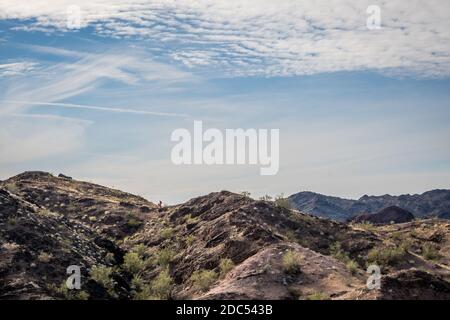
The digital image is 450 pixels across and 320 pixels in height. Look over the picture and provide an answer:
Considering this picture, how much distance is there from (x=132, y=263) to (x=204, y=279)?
805 centimetres

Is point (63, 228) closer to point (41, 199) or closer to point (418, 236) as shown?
point (41, 199)

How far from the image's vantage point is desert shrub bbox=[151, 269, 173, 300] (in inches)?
1112

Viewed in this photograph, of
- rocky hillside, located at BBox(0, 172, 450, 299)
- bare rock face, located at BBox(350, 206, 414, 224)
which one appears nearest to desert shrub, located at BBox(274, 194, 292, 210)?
rocky hillside, located at BBox(0, 172, 450, 299)

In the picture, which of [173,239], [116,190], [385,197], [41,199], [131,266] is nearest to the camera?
[131,266]

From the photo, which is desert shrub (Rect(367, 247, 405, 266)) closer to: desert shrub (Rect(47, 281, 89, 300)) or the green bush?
the green bush

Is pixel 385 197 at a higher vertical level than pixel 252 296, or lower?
lower

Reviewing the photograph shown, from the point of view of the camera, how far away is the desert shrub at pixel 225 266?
90.5 feet

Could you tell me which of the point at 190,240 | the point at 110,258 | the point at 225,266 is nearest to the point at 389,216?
the point at 190,240

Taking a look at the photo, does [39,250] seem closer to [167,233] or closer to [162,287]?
[162,287]

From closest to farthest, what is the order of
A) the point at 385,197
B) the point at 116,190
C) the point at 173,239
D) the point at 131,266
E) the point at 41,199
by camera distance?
1. the point at 131,266
2. the point at 173,239
3. the point at 41,199
4. the point at 116,190
5. the point at 385,197

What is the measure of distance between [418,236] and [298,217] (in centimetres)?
1388

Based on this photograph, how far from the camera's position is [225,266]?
92.1 feet
